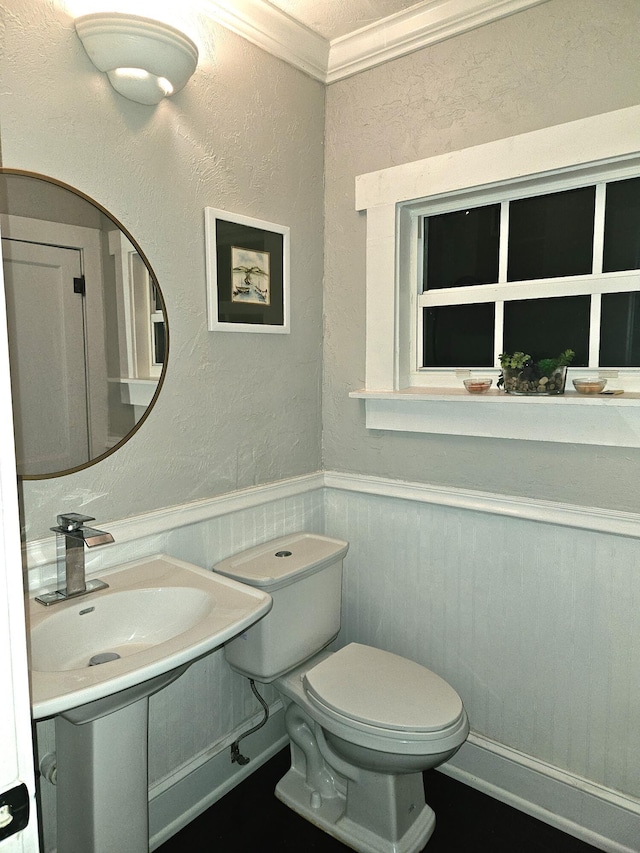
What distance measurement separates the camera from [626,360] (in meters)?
1.72

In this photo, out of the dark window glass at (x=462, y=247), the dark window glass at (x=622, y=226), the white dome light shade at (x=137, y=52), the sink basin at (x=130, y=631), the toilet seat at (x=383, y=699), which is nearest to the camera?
the sink basin at (x=130, y=631)

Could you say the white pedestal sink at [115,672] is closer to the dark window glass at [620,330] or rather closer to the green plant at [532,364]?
the green plant at [532,364]

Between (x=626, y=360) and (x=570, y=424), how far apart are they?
251 mm

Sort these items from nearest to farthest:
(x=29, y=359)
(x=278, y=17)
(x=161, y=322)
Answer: (x=29, y=359) < (x=161, y=322) < (x=278, y=17)

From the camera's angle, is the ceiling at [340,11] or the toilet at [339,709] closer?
the toilet at [339,709]

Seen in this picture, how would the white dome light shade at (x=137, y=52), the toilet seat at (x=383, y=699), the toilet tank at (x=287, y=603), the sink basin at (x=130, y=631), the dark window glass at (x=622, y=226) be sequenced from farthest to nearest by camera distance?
→ 1. the toilet tank at (x=287, y=603)
2. the dark window glass at (x=622, y=226)
3. the toilet seat at (x=383, y=699)
4. the white dome light shade at (x=137, y=52)
5. the sink basin at (x=130, y=631)

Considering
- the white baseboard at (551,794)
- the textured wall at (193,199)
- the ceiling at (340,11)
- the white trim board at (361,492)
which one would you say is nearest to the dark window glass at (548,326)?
the white trim board at (361,492)

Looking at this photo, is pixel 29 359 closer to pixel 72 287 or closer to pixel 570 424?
pixel 72 287

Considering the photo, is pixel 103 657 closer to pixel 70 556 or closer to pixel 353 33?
pixel 70 556

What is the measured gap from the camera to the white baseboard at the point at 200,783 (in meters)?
1.73

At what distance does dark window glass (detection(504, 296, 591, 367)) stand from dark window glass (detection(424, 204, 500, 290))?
0.50 ft

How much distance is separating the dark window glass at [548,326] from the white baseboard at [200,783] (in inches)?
60.9

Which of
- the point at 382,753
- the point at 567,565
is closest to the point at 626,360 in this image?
the point at 567,565

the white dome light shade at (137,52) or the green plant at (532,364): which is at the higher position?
the white dome light shade at (137,52)
